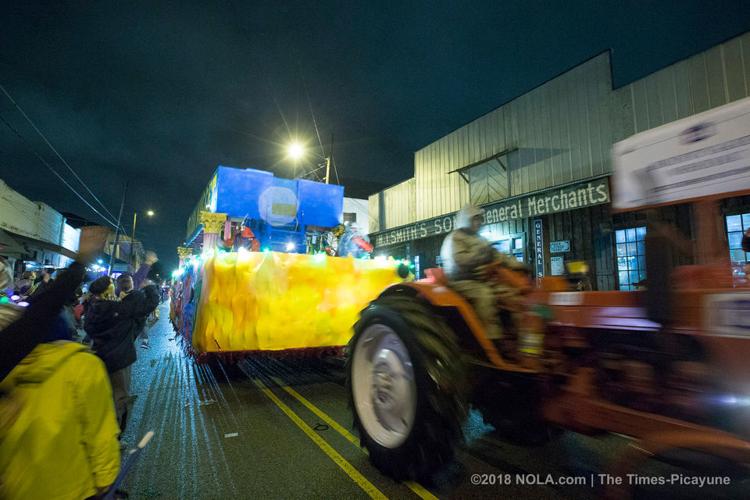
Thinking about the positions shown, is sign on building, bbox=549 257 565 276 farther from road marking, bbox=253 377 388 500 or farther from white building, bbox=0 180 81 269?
white building, bbox=0 180 81 269

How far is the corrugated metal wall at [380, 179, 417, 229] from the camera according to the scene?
18.2 metres

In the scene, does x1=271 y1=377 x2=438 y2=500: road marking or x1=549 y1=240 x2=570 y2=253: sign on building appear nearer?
x1=271 y1=377 x2=438 y2=500: road marking

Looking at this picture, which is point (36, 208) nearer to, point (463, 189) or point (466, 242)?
point (463, 189)

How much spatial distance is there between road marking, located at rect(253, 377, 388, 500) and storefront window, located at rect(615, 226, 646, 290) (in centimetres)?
916

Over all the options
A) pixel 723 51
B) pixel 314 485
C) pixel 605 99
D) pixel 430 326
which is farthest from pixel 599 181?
pixel 314 485

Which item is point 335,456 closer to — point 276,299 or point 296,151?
point 276,299

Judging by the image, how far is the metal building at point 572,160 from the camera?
28.6 ft

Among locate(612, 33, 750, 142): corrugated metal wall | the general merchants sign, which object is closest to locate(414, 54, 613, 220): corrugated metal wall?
locate(612, 33, 750, 142): corrugated metal wall

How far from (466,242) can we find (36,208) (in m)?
32.8

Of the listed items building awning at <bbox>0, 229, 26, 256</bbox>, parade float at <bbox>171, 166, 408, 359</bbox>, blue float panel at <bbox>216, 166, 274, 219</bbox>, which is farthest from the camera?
building awning at <bbox>0, 229, 26, 256</bbox>

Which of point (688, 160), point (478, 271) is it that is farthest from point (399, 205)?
point (688, 160)

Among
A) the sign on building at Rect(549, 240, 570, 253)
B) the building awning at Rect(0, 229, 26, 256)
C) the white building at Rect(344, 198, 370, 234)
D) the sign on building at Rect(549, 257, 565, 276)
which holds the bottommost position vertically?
the sign on building at Rect(549, 257, 565, 276)

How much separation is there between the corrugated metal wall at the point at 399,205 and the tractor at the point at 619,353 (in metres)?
15.1

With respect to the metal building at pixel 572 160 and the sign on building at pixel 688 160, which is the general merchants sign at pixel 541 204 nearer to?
the metal building at pixel 572 160
